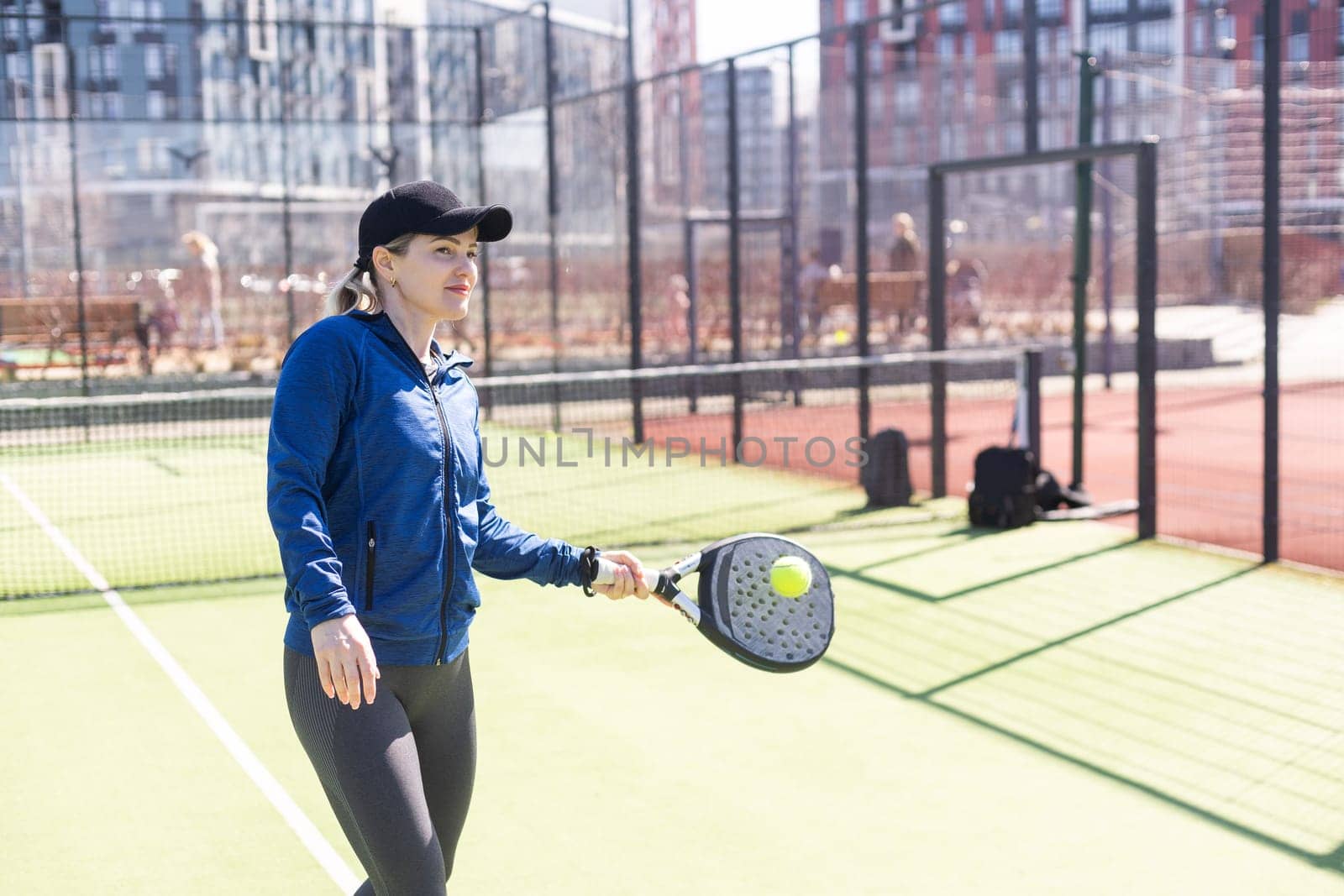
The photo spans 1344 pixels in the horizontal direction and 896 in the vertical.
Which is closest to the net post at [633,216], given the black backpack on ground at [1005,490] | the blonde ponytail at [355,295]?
the black backpack on ground at [1005,490]

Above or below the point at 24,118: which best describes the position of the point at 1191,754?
below

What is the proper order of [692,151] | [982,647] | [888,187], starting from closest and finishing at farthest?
[982,647]
[692,151]
[888,187]

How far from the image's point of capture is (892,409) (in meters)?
14.2

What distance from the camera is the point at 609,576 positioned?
3.16 metres

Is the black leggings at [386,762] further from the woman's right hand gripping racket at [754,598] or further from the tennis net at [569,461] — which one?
the tennis net at [569,461]

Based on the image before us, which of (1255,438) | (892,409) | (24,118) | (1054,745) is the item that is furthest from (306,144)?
(1054,745)

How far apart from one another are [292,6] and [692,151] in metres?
6.31

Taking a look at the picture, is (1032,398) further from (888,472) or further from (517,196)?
(517,196)

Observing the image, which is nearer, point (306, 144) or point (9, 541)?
point (9, 541)

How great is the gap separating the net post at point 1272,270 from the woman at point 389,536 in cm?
607

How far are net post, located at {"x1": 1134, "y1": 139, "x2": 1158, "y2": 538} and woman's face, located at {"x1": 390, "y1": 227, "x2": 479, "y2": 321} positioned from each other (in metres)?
6.69

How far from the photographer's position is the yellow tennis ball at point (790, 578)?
3238 millimetres

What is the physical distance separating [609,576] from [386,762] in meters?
0.63

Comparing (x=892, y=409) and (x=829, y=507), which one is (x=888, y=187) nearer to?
(x=892, y=409)
